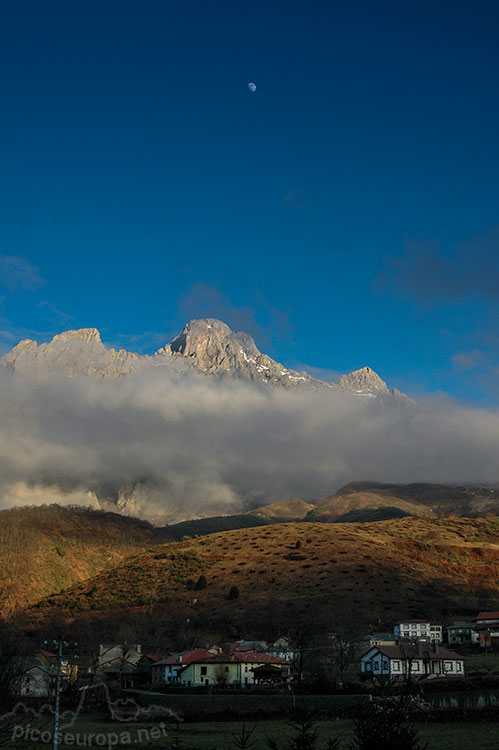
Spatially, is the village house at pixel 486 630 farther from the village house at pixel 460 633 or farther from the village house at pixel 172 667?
the village house at pixel 172 667

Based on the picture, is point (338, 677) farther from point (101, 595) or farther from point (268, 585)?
point (101, 595)

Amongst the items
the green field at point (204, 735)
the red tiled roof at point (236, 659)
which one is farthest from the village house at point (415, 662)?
the green field at point (204, 735)

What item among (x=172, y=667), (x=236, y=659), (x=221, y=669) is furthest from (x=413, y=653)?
(x=172, y=667)

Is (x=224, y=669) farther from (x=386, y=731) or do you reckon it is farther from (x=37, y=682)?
(x=386, y=731)

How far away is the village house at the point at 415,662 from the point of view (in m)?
73.3

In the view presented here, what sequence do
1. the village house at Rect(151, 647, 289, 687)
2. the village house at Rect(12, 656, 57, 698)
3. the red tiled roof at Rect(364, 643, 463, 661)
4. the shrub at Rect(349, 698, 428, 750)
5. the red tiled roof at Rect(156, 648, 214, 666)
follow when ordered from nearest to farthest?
the shrub at Rect(349, 698, 428, 750)
the red tiled roof at Rect(364, 643, 463, 661)
the village house at Rect(151, 647, 289, 687)
the village house at Rect(12, 656, 57, 698)
the red tiled roof at Rect(156, 648, 214, 666)

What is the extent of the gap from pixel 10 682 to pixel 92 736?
10.1 metres

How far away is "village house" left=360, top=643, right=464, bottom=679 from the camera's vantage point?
7331 centimetres

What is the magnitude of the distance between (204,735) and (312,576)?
9624 cm

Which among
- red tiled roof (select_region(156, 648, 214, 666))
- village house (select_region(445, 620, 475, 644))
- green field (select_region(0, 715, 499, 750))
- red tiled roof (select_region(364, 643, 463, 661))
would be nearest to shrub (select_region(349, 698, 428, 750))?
green field (select_region(0, 715, 499, 750))

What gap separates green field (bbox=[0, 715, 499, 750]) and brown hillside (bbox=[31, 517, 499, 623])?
217ft

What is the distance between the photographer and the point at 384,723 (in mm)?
18938

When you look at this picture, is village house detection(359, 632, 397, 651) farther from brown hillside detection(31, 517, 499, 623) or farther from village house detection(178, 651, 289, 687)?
brown hillside detection(31, 517, 499, 623)

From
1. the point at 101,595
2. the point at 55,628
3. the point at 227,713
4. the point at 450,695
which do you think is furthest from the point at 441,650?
the point at 101,595
